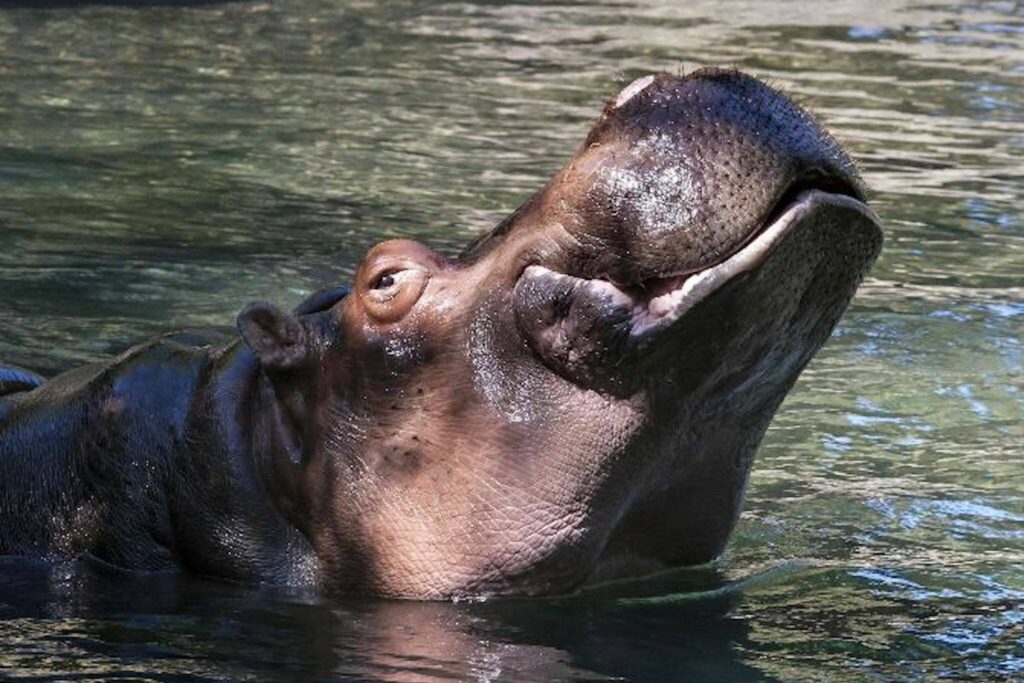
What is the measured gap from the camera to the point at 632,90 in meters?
5.15

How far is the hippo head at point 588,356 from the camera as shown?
5020 millimetres

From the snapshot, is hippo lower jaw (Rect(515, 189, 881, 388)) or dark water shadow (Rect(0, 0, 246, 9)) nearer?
hippo lower jaw (Rect(515, 189, 881, 388))

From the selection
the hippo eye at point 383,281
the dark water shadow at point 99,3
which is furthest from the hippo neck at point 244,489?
the dark water shadow at point 99,3

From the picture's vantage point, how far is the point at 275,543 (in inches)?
230

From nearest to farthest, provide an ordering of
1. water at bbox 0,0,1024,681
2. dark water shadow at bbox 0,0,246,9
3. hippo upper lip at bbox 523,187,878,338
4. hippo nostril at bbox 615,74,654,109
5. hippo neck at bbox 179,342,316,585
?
hippo upper lip at bbox 523,187,878,338, hippo nostril at bbox 615,74,654,109, water at bbox 0,0,1024,681, hippo neck at bbox 179,342,316,585, dark water shadow at bbox 0,0,246,9

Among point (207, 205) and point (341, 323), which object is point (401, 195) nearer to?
point (207, 205)

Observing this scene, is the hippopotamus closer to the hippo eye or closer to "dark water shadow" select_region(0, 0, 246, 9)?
the hippo eye

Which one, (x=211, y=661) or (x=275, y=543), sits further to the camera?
(x=275, y=543)

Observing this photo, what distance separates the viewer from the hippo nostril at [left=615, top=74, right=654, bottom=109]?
16.8 ft

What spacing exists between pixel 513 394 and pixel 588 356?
0.95 feet

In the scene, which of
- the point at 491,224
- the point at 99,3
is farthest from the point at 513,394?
the point at 99,3

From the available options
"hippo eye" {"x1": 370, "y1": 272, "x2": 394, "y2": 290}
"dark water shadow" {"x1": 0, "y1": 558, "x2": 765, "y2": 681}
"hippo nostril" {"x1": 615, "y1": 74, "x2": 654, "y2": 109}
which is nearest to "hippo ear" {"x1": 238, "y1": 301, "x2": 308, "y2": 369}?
"hippo eye" {"x1": 370, "y1": 272, "x2": 394, "y2": 290}

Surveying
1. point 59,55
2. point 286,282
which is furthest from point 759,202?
point 59,55

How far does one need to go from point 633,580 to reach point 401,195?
6.56 metres
